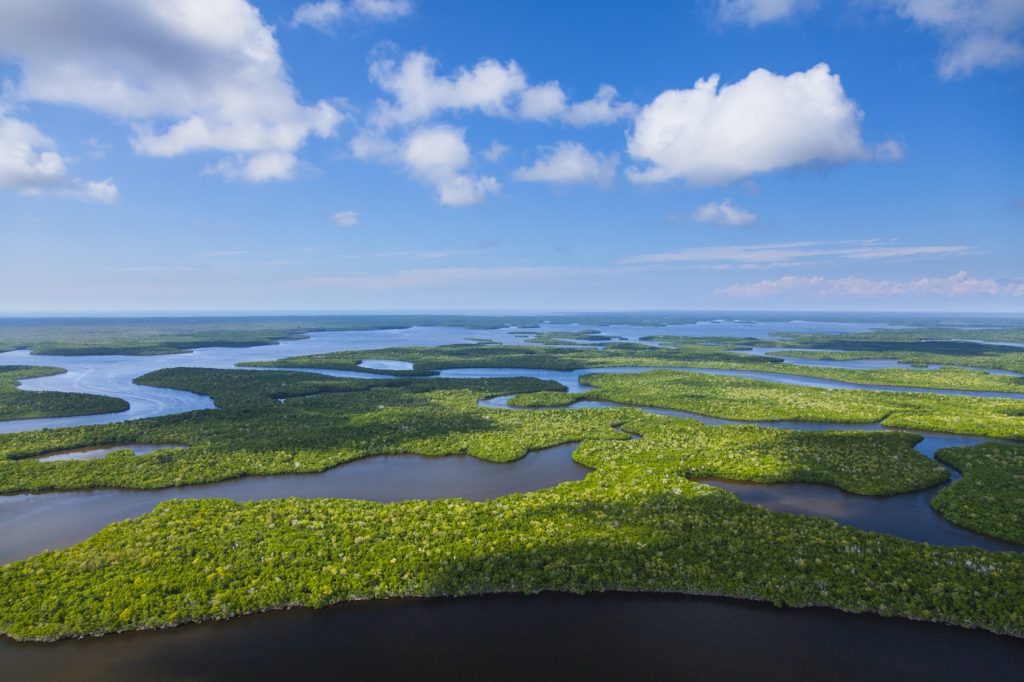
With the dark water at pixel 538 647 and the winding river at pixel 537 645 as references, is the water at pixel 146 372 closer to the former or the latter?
the winding river at pixel 537 645

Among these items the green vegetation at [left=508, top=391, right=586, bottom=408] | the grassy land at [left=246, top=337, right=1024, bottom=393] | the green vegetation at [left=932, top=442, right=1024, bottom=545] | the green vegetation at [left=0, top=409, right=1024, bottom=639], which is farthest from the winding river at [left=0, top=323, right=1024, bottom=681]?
the grassy land at [left=246, top=337, right=1024, bottom=393]

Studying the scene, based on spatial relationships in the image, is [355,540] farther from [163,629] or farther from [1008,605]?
[1008,605]

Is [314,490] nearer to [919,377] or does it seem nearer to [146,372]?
[146,372]

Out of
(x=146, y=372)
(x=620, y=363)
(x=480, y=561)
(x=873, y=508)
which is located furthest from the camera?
(x=620, y=363)

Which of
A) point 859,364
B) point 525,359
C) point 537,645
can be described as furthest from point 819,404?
point 859,364

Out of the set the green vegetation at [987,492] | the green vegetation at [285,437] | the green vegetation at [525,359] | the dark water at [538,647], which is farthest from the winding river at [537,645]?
the green vegetation at [525,359]
